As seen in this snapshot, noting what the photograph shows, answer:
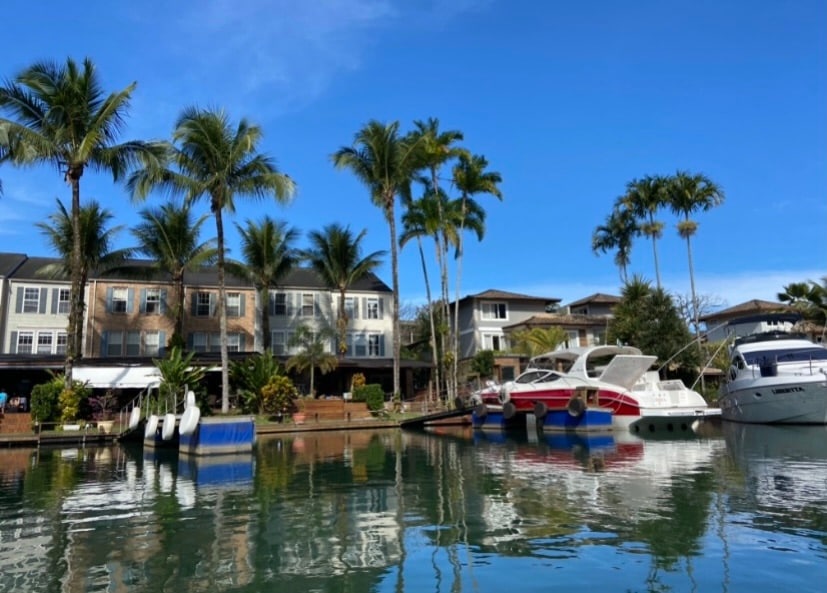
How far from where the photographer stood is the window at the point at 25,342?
40.6 metres

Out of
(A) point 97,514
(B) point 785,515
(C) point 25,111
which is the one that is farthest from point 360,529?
(C) point 25,111

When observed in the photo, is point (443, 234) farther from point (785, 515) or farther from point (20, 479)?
point (785, 515)

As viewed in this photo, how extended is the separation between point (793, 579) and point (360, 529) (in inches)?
230

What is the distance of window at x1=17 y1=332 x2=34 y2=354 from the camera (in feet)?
133

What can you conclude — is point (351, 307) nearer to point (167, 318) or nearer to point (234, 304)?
point (234, 304)

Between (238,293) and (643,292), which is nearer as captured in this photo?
(643,292)

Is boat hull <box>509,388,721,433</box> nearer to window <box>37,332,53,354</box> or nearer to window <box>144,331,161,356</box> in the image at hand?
window <box>144,331,161,356</box>

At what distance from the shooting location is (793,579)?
684cm

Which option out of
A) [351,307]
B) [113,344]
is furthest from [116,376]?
[351,307]

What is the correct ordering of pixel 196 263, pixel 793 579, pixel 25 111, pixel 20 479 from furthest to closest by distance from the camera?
pixel 196 263 → pixel 25 111 → pixel 20 479 → pixel 793 579

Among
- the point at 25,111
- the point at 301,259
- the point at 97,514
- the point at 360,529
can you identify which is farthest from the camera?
the point at 301,259

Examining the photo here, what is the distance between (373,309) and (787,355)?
94.4 ft

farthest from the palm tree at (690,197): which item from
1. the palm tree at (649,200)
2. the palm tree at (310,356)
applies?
the palm tree at (310,356)

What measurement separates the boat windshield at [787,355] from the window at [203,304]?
34575 mm
